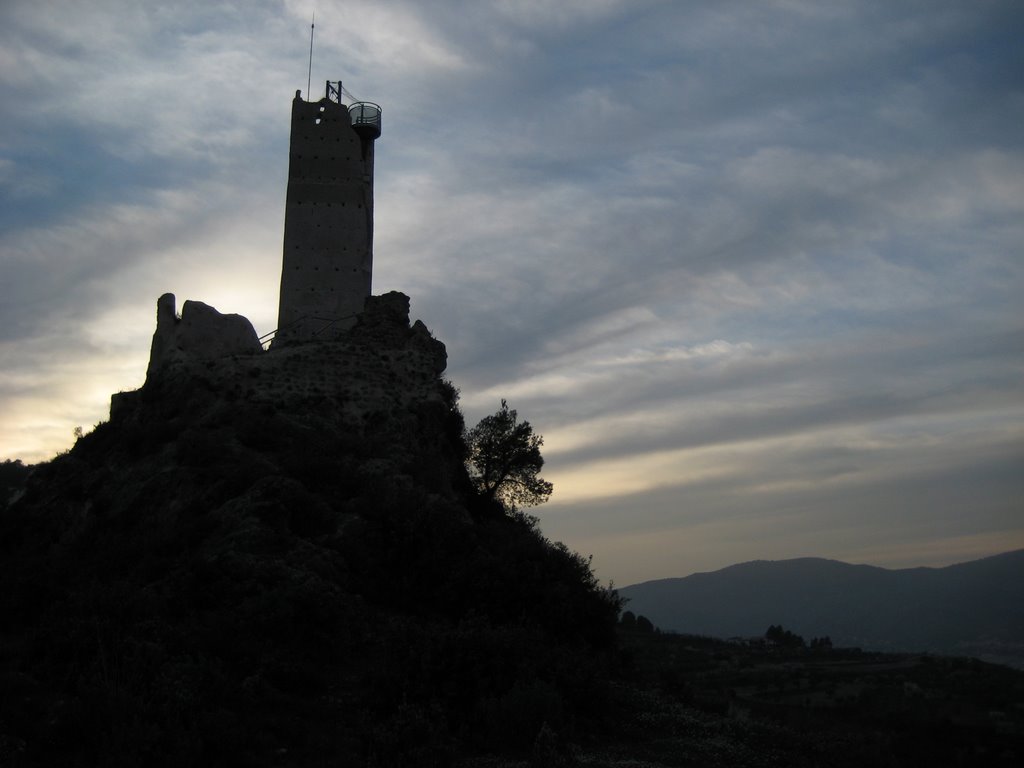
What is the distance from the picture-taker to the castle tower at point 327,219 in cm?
2900

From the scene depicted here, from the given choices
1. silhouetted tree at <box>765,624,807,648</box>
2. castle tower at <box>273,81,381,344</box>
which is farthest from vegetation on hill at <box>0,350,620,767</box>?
silhouetted tree at <box>765,624,807,648</box>

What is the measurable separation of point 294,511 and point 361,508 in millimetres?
1505

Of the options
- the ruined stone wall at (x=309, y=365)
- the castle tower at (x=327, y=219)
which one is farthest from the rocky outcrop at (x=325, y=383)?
the castle tower at (x=327, y=219)

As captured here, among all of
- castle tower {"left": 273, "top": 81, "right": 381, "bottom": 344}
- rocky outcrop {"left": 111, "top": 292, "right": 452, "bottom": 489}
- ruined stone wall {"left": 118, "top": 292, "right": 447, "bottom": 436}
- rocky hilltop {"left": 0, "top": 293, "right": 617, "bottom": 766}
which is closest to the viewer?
rocky hilltop {"left": 0, "top": 293, "right": 617, "bottom": 766}

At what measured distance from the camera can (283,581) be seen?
1571 centimetres

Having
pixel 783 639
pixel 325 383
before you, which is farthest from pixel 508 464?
pixel 783 639

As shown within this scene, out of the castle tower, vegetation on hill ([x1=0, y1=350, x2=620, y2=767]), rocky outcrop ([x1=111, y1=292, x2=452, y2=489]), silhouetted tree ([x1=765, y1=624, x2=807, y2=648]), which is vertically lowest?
silhouetted tree ([x1=765, y1=624, x2=807, y2=648])

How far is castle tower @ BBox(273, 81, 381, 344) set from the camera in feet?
95.1

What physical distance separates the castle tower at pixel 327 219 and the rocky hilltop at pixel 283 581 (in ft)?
6.78

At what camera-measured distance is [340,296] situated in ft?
96.0

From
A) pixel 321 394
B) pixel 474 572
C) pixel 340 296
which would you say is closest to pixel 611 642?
pixel 474 572

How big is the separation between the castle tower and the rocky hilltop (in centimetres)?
207

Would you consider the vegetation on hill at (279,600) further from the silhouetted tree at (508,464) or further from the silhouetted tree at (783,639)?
the silhouetted tree at (783,639)

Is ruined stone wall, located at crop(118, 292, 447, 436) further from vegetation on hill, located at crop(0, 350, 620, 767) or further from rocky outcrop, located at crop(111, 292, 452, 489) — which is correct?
vegetation on hill, located at crop(0, 350, 620, 767)
